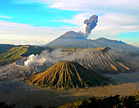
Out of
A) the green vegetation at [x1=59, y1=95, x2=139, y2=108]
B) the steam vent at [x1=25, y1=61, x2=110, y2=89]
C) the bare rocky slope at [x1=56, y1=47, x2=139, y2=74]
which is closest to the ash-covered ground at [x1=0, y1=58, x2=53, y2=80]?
the steam vent at [x1=25, y1=61, x2=110, y2=89]

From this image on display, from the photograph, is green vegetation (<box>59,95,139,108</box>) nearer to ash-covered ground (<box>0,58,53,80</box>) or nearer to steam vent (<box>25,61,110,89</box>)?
steam vent (<box>25,61,110,89</box>)

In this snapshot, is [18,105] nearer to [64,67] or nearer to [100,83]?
[64,67]

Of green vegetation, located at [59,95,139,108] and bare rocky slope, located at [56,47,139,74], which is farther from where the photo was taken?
bare rocky slope, located at [56,47,139,74]

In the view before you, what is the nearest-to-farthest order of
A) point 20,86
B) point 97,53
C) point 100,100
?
point 100,100 → point 20,86 → point 97,53

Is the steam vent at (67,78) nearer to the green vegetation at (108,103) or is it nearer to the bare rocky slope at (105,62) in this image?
the green vegetation at (108,103)

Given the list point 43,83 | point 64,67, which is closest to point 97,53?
point 64,67

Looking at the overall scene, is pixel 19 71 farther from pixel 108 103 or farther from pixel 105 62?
pixel 105 62

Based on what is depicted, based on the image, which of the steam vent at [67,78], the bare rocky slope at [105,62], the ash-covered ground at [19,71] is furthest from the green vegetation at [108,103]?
the bare rocky slope at [105,62]

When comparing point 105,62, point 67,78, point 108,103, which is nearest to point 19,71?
point 67,78

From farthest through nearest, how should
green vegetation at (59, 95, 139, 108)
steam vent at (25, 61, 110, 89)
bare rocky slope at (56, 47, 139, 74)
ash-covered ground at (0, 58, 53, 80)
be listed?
bare rocky slope at (56, 47, 139, 74), ash-covered ground at (0, 58, 53, 80), steam vent at (25, 61, 110, 89), green vegetation at (59, 95, 139, 108)
